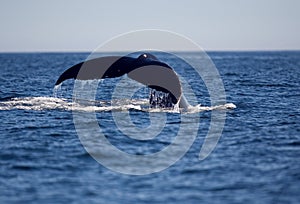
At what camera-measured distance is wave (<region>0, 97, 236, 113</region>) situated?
52.3ft

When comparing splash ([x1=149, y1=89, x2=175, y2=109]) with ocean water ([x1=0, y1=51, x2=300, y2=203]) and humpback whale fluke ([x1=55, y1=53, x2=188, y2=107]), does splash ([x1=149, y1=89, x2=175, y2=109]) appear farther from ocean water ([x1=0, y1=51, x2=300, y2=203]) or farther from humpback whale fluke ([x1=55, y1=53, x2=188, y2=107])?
humpback whale fluke ([x1=55, y1=53, x2=188, y2=107])

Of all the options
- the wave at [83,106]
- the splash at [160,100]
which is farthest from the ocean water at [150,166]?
the splash at [160,100]

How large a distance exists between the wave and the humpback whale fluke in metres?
1.70

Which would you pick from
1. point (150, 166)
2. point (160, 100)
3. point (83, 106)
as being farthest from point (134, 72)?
point (150, 166)

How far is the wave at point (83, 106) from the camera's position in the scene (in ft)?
52.3

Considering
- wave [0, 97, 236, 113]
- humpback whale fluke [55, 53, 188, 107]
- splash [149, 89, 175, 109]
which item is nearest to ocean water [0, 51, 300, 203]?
wave [0, 97, 236, 113]

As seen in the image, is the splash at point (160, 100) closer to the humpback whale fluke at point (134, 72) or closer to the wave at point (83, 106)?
the wave at point (83, 106)

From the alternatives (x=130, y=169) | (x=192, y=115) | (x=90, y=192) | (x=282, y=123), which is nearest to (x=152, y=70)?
(x=192, y=115)

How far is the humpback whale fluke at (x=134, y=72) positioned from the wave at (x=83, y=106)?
1.70 m

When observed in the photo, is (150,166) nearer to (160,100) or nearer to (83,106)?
(160,100)

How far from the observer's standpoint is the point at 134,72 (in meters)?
13.8

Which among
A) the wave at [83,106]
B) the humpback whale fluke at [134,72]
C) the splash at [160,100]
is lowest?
the wave at [83,106]

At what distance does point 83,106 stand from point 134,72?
A: 3.43 metres

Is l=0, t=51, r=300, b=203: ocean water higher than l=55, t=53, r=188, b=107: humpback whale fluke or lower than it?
lower
